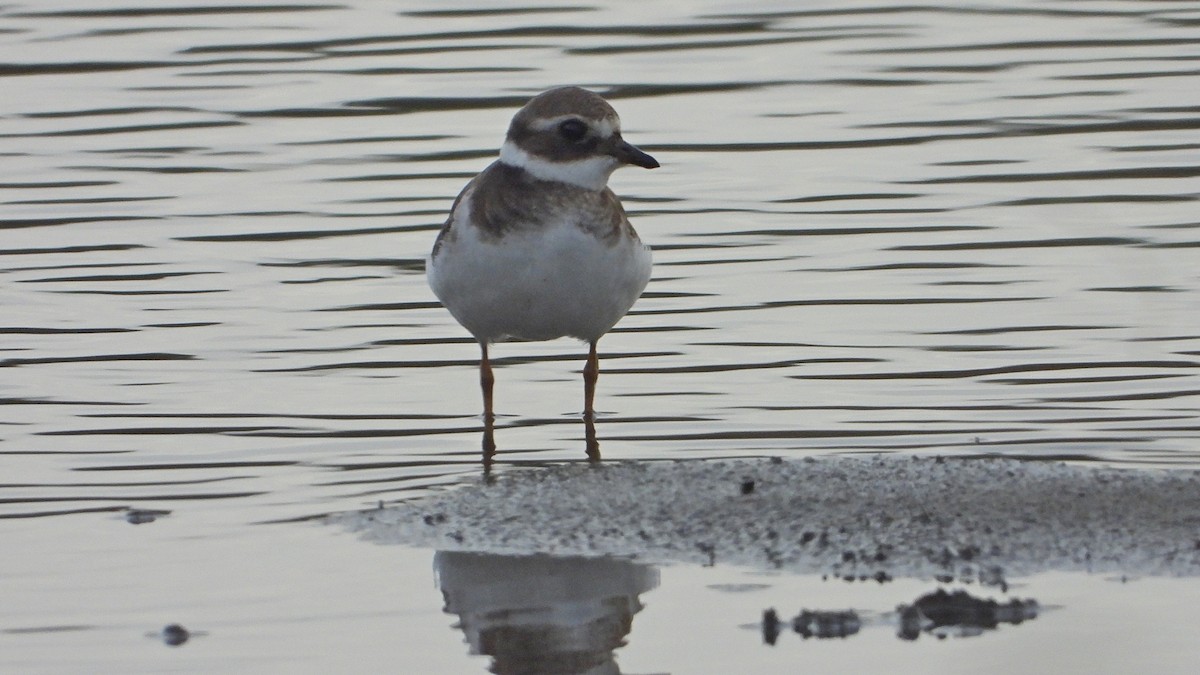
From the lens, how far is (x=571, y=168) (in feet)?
29.9

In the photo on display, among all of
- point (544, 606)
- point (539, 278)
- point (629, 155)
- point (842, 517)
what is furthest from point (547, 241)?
point (544, 606)

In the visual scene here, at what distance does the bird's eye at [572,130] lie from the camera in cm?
917

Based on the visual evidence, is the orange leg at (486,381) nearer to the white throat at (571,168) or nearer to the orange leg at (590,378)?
the orange leg at (590,378)

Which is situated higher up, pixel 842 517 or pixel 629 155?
pixel 629 155

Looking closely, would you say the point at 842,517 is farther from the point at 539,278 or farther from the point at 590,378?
the point at 590,378

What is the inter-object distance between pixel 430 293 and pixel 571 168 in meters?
2.80

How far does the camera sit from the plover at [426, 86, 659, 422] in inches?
347

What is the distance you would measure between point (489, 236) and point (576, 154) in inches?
22.3

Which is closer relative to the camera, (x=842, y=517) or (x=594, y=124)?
(x=842, y=517)

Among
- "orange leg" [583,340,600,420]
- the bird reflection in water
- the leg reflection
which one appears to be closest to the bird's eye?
"orange leg" [583,340,600,420]

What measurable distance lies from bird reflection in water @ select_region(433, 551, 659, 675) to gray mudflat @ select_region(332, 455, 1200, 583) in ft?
0.56

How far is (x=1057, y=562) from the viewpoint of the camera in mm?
6648

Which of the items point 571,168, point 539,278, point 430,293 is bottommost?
point 539,278

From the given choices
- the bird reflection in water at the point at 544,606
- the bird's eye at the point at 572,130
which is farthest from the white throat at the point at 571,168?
the bird reflection in water at the point at 544,606
